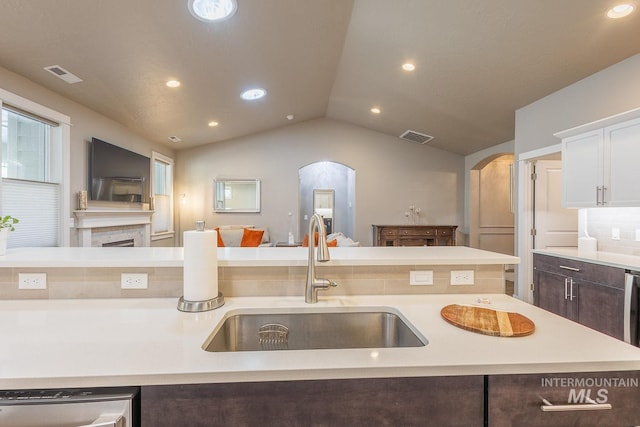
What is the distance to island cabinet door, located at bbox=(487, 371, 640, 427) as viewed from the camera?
32.1 inches

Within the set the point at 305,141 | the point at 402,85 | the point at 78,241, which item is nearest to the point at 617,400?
the point at 402,85

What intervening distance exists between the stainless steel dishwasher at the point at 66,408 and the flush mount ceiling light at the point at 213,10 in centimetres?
271

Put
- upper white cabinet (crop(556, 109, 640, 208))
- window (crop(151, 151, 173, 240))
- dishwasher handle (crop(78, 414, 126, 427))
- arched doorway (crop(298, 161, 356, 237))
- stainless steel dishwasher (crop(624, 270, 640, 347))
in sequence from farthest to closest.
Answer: arched doorway (crop(298, 161, 356, 237))
window (crop(151, 151, 173, 240))
upper white cabinet (crop(556, 109, 640, 208))
stainless steel dishwasher (crop(624, 270, 640, 347))
dishwasher handle (crop(78, 414, 126, 427))

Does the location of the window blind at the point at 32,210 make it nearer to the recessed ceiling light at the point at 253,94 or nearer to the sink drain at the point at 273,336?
the recessed ceiling light at the point at 253,94

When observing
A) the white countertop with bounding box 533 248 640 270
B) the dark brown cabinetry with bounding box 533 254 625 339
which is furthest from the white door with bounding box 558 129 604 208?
the dark brown cabinetry with bounding box 533 254 625 339

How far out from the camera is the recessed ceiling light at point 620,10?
7.02ft

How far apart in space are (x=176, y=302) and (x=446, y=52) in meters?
3.36

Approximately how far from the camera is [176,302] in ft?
4.39

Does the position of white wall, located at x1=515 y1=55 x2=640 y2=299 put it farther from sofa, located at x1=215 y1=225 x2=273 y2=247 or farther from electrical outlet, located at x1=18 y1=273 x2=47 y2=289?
electrical outlet, located at x1=18 y1=273 x2=47 y2=289

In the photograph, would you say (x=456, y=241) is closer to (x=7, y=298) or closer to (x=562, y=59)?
(x=562, y=59)

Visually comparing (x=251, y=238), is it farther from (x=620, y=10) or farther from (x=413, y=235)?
(x=620, y=10)

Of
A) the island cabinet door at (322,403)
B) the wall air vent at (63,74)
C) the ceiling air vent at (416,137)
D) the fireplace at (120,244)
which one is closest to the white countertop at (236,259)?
the island cabinet door at (322,403)

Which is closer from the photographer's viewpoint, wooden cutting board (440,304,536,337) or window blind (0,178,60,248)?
wooden cutting board (440,304,536,337)

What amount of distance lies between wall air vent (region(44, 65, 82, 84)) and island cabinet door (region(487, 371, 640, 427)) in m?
3.95
